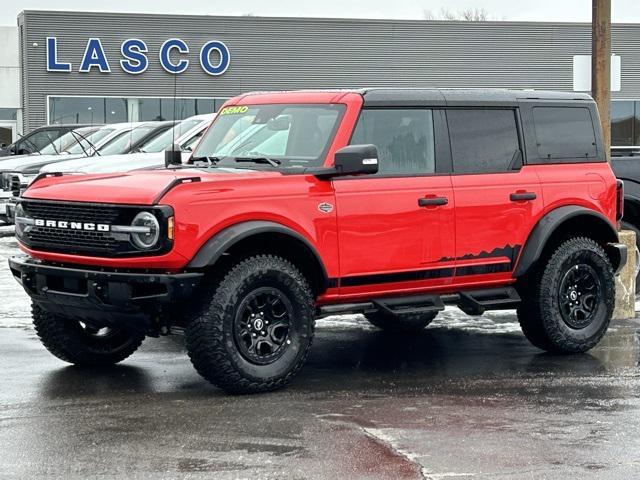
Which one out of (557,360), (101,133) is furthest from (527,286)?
(101,133)

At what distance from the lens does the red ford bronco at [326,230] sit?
759 cm

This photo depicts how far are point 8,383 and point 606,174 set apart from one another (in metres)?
4.55

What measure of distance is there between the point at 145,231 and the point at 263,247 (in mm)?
880

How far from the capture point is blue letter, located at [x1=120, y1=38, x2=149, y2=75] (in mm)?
43656

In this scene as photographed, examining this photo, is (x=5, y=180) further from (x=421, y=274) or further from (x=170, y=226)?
(x=170, y=226)

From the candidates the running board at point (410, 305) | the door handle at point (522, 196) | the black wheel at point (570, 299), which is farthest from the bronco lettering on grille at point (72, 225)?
the black wheel at point (570, 299)

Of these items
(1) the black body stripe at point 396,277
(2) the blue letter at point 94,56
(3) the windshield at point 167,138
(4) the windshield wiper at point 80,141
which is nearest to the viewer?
(1) the black body stripe at point 396,277

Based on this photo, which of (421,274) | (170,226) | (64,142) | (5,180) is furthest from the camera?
(64,142)

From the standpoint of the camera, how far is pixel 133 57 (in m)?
43.8

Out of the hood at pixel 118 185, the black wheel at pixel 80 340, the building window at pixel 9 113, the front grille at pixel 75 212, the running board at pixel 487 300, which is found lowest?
the black wheel at pixel 80 340

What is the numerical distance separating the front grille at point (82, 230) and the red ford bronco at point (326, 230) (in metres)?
0.01

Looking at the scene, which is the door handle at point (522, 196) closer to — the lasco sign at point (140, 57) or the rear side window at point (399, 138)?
the rear side window at point (399, 138)

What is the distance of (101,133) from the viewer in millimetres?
19703

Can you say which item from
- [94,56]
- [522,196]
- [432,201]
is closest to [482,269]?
[522,196]
